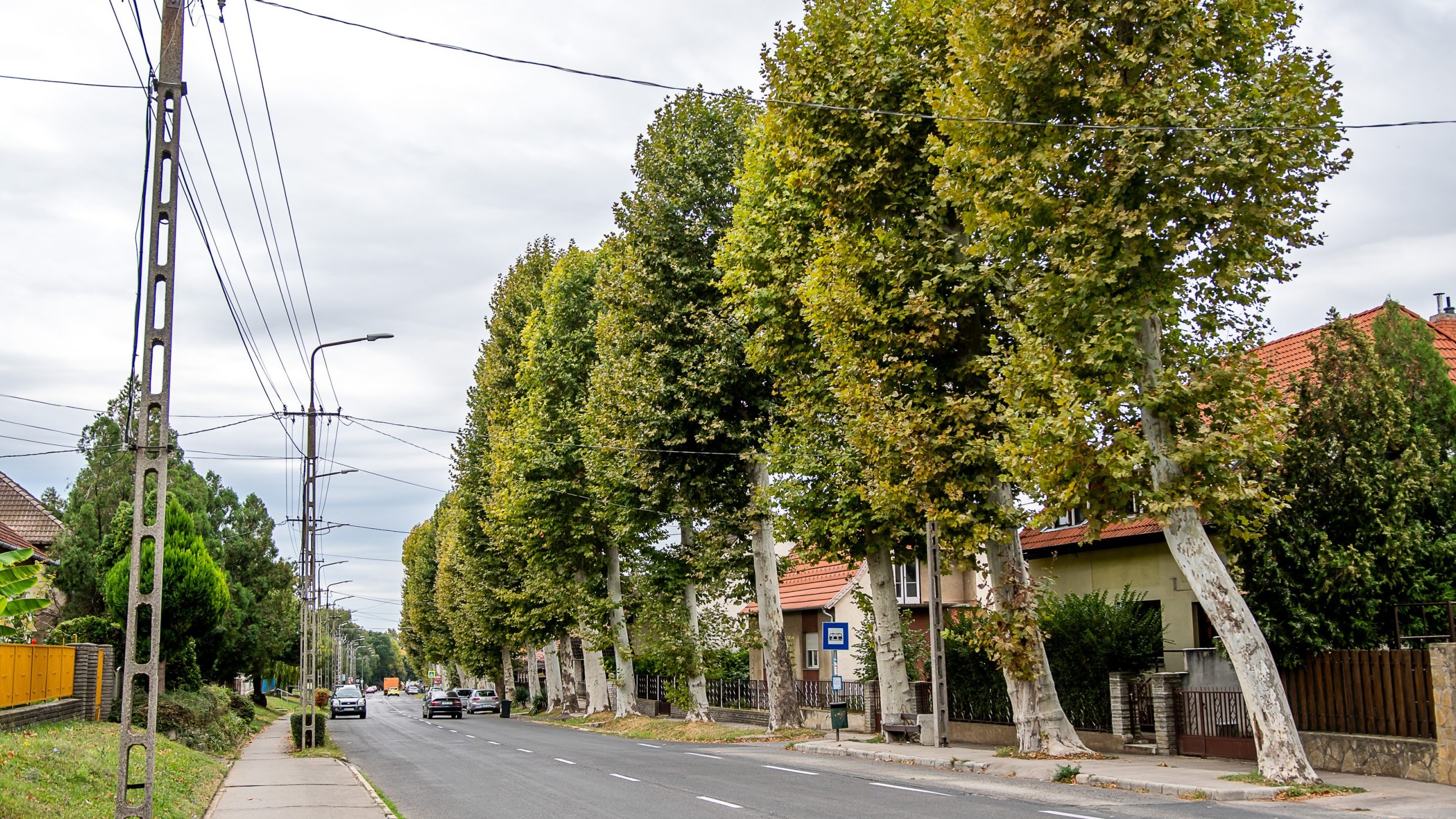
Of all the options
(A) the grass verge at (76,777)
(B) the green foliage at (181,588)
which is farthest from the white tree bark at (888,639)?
(B) the green foliage at (181,588)

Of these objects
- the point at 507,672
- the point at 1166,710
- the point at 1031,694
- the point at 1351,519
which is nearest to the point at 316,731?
the point at 1031,694

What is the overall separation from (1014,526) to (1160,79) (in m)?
8.24

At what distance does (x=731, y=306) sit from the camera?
1104 inches

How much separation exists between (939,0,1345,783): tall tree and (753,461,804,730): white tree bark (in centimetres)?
1219

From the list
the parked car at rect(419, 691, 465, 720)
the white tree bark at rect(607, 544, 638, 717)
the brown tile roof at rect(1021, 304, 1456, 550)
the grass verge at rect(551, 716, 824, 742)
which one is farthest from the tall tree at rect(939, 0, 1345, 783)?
the parked car at rect(419, 691, 465, 720)

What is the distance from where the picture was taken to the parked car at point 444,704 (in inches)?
2451

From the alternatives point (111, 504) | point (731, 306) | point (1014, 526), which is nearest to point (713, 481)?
point (731, 306)

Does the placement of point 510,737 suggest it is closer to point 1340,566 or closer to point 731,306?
point 731,306

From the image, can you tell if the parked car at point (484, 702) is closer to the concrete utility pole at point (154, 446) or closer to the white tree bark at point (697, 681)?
the white tree bark at point (697, 681)

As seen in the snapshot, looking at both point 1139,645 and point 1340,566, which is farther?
point 1139,645

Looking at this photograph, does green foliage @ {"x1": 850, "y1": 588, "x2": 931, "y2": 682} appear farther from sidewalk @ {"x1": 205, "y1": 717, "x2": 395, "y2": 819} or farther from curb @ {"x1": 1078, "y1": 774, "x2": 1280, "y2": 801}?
sidewalk @ {"x1": 205, "y1": 717, "x2": 395, "y2": 819}

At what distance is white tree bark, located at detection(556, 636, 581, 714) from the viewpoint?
5467 cm

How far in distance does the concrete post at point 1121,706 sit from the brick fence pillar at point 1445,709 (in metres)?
6.83

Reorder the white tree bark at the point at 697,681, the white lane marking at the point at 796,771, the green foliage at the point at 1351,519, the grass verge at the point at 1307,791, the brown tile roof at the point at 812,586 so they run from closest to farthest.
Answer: the grass verge at the point at 1307,791, the green foliage at the point at 1351,519, the white lane marking at the point at 796,771, the white tree bark at the point at 697,681, the brown tile roof at the point at 812,586
